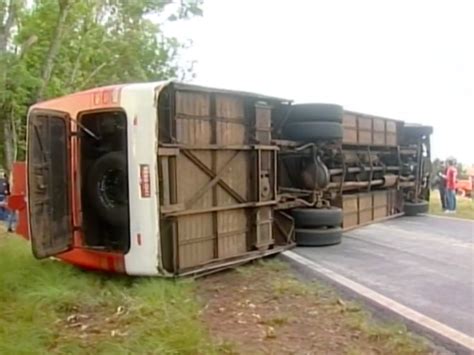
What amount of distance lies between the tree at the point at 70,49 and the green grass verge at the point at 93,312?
25.1 feet

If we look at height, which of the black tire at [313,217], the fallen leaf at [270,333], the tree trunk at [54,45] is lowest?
the fallen leaf at [270,333]

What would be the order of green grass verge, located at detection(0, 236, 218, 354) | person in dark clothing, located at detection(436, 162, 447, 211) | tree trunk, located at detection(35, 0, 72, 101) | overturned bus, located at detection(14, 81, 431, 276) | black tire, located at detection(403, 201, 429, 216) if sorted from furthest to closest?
person in dark clothing, located at detection(436, 162, 447, 211) → tree trunk, located at detection(35, 0, 72, 101) → black tire, located at detection(403, 201, 429, 216) → overturned bus, located at detection(14, 81, 431, 276) → green grass verge, located at detection(0, 236, 218, 354)

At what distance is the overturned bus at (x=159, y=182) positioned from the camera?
5.47m

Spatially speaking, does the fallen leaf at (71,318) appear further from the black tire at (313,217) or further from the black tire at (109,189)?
the black tire at (313,217)

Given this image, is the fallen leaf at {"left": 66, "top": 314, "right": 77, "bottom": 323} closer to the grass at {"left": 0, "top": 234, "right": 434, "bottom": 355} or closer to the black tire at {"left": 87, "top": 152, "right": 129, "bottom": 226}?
the grass at {"left": 0, "top": 234, "right": 434, "bottom": 355}

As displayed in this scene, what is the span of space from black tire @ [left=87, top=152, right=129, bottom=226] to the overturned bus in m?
0.01

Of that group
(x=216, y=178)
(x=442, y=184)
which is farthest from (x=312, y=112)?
(x=442, y=184)

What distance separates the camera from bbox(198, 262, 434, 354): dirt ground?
3959 millimetres

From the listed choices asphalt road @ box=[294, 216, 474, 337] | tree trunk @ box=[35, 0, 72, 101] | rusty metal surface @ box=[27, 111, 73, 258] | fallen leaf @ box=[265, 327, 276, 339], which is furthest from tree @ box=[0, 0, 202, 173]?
fallen leaf @ box=[265, 327, 276, 339]

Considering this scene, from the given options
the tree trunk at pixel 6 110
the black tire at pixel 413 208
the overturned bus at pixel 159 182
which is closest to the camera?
the overturned bus at pixel 159 182

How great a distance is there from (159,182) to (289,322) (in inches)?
74.6

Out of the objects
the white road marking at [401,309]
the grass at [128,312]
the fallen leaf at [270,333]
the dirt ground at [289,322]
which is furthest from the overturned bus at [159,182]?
the fallen leaf at [270,333]

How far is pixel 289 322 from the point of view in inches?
179

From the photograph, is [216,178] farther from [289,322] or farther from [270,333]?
[270,333]
